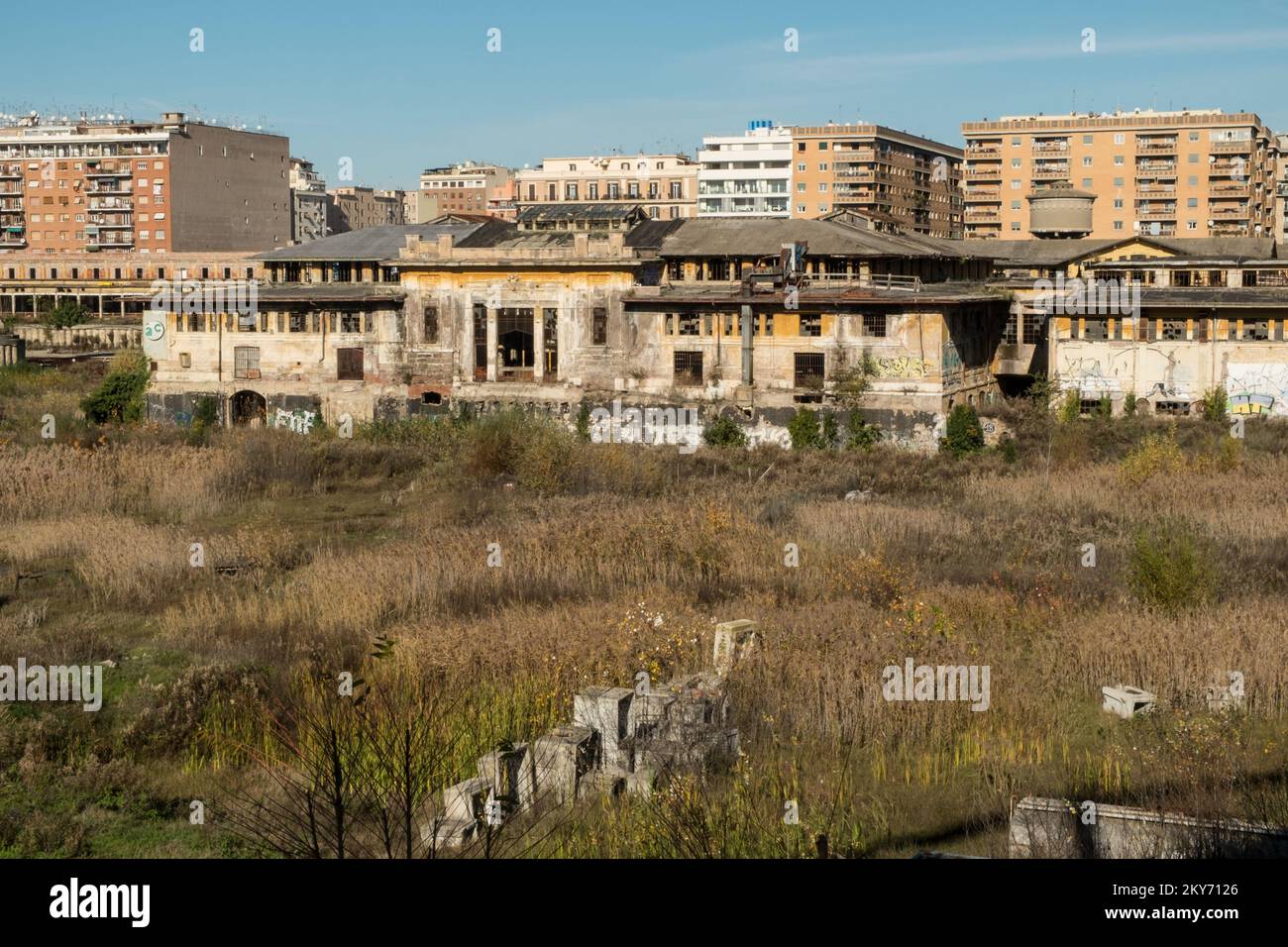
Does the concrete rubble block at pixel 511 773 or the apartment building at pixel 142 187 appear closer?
the concrete rubble block at pixel 511 773

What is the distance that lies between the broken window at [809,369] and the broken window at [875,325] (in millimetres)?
1704

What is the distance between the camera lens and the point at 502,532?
28.5m

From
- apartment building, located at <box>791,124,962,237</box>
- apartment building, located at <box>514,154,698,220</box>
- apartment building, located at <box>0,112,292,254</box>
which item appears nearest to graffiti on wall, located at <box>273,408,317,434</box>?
apartment building, located at <box>791,124,962,237</box>

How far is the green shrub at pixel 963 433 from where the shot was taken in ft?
138

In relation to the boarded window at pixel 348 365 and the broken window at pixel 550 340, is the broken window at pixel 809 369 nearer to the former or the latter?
the broken window at pixel 550 340

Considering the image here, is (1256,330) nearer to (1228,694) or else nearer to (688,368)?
(688,368)

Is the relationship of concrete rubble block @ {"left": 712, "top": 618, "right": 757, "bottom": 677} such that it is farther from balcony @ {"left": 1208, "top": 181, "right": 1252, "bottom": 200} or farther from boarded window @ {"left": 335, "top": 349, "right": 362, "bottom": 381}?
balcony @ {"left": 1208, "top": 181, "right": 1252, "bottom": 200}

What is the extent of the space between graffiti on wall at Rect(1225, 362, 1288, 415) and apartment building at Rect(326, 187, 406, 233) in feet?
398

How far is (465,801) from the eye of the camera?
42.8 feet

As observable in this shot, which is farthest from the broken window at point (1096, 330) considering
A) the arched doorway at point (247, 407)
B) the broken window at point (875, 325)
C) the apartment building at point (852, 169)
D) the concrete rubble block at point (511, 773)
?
the apartment building at point (852, 169)

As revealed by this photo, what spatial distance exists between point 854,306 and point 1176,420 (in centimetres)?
1067

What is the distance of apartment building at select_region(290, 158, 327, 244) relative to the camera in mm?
147625

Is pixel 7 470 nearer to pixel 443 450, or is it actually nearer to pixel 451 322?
pixel 443 450
